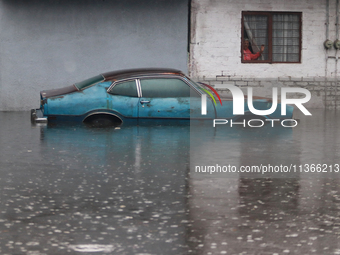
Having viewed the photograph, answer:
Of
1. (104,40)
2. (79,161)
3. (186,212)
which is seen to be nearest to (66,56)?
(104,40)

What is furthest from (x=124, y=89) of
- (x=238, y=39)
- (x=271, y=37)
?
(x=271, y=37)

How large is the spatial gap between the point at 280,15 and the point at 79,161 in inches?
487

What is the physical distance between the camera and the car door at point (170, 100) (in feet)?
42.1

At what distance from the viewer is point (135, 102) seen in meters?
12.9

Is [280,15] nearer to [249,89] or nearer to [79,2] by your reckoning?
[249,89]

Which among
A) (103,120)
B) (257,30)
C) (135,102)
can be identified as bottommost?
(103,120)

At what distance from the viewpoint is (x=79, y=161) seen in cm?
888

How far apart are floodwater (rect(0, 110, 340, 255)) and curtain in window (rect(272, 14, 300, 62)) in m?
8.39

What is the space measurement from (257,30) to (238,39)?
29.0 inches

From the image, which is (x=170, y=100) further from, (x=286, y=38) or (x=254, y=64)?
(x=286, y=38)

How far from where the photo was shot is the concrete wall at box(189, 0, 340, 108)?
1919 centimetres

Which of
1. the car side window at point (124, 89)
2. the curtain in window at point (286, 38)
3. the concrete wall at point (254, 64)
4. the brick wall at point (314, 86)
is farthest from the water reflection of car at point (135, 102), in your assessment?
the curtain in window at point (286, 38)

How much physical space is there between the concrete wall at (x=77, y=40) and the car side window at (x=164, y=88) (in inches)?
245

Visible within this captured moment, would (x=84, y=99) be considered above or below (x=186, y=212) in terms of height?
above
